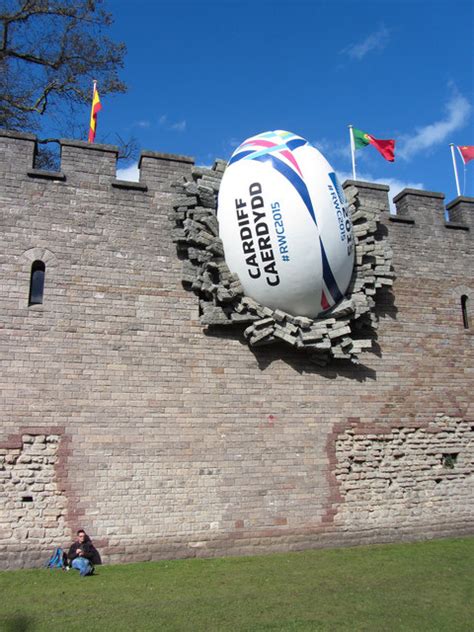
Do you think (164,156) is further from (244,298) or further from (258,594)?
(258,594)

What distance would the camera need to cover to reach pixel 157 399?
9.06m

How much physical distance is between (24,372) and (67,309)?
118cm

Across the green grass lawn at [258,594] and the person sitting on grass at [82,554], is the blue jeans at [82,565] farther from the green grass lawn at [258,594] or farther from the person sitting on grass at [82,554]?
the green grass lawn at [258,594]

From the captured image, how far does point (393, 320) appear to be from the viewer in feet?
35.7

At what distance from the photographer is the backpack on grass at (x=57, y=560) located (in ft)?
25.8

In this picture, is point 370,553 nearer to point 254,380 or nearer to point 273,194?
point 254,380

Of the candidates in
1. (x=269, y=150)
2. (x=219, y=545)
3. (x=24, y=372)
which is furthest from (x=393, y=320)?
(x=24, y=372)

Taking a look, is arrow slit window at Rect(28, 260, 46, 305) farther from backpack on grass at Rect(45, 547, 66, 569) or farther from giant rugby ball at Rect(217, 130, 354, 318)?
backpack on grass at Rect(45, 547, 66, 569)

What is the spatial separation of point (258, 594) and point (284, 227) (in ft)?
18.3

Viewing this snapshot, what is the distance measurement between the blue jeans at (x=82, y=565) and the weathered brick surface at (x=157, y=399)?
59 cm

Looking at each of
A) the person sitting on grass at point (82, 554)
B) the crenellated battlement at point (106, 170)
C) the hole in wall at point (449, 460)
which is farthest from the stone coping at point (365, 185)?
the person sitting on grass at point (82, 554)

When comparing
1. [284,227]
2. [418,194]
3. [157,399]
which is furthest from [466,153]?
[157,399]

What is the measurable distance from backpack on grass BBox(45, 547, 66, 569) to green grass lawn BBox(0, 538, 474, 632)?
15cm

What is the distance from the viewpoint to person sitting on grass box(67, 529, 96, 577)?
7.59 meters
